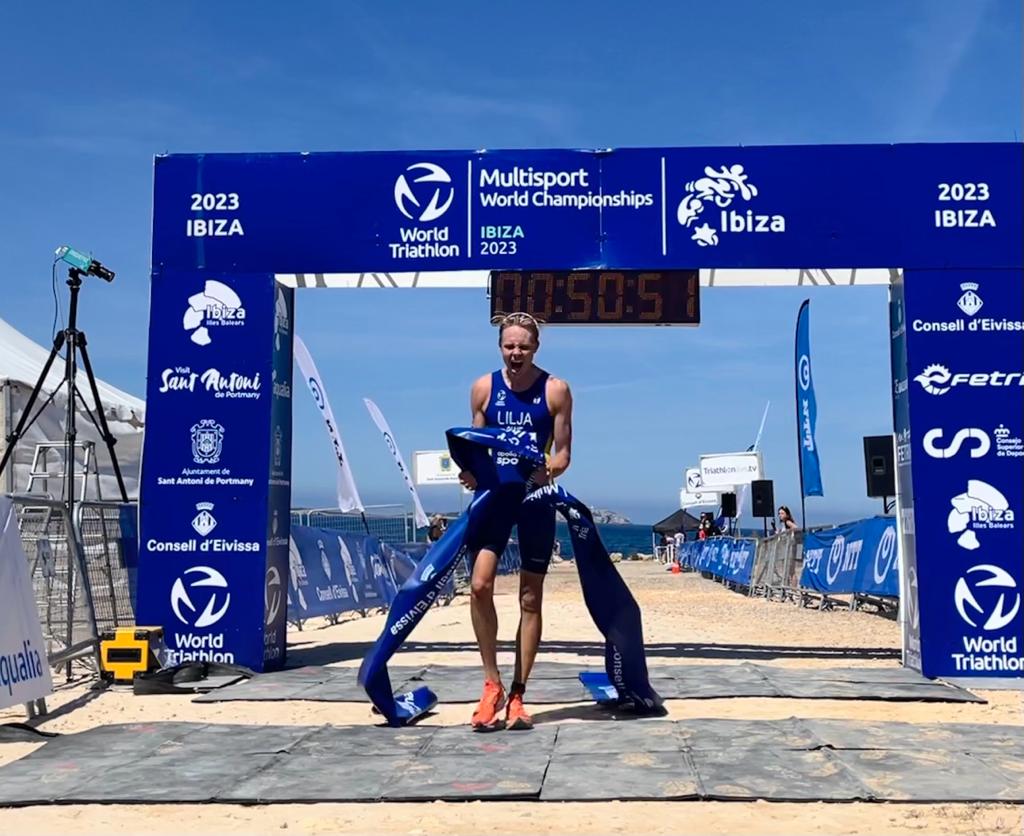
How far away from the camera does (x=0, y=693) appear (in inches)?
271

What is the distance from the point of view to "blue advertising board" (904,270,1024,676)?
8945mm

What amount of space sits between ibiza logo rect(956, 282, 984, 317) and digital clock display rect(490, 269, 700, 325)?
2054mm

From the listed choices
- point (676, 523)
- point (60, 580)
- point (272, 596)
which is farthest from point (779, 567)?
point (676, 523)

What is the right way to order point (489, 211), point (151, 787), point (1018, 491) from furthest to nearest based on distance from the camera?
point (489, 211) → point (1018, 491) → point (151, 787)

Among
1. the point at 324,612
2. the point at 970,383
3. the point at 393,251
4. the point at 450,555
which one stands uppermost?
the point at 393,251

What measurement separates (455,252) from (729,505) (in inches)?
1043

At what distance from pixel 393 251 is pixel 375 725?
172 inches

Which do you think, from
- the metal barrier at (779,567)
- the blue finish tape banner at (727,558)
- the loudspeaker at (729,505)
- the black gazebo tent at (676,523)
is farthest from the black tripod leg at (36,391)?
the black gazebo tent at (676,523)

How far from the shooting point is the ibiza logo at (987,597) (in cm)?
895

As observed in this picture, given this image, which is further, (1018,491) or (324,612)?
(324,612)

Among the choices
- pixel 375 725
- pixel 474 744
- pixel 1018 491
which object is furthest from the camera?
pixel 1018 491

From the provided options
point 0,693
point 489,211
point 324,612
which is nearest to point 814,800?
point 0,693

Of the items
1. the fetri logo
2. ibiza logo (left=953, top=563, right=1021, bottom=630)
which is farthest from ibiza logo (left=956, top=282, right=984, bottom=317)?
ibiza logo (left=953, top=563, right=1021, bottom=630)

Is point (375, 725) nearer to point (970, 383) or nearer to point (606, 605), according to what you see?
point (606, 605)
